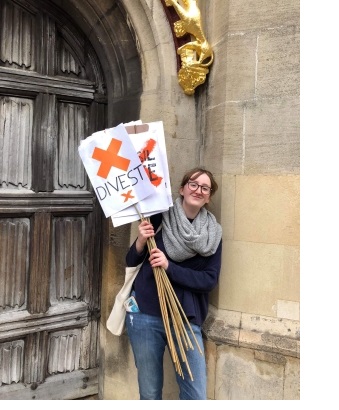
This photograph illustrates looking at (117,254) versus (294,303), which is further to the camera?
(117,254)

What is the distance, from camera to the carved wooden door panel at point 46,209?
2.26 metres

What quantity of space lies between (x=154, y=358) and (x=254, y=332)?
0.55 meters

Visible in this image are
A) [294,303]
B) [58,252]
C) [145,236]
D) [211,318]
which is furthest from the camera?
[58,252]

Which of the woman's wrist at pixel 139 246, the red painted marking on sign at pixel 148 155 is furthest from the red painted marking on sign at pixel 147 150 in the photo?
the woman's wrist at pixel 139 246

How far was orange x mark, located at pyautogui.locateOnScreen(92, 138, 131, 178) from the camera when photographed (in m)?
1.90

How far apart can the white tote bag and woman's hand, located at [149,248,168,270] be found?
0.24 meters

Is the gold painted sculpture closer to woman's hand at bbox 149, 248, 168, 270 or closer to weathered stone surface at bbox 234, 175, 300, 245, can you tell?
weathered stone surface at bbox 234, 175, 300, 245

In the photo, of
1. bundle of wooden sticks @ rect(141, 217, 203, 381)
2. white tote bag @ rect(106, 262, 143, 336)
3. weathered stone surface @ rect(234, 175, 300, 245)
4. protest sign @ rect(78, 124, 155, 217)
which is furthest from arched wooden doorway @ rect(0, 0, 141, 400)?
weathered stone surface @ rect(234, 175, 300, 245)

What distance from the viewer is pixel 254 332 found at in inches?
82.4

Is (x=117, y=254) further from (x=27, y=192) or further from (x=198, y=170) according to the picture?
(x=198, y=170)

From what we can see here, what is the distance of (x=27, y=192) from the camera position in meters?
2.30

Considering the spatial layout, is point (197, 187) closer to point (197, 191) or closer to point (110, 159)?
point (197, 191)

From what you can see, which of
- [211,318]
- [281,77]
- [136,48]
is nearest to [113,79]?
[136,48]

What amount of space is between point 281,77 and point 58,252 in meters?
1.64
